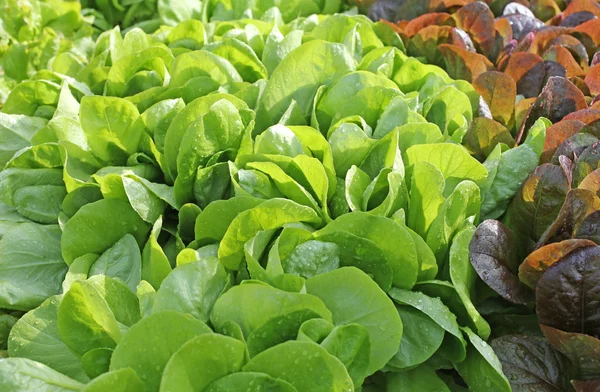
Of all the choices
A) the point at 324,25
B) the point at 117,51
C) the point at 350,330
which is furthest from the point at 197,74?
the point at 350,330

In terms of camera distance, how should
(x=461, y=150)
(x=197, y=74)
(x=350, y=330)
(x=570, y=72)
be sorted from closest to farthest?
(x=350, y=330), (x=461, y=150), (x=197, y=74), (x=570, y=72)

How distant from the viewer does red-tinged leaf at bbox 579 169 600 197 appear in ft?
3.91

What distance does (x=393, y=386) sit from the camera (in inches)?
44.0

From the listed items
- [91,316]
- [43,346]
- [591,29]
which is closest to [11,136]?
[43,346]

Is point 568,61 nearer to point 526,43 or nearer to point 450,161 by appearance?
point 526,43

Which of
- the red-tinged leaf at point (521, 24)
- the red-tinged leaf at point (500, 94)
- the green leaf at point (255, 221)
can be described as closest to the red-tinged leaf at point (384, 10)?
the red-tinged leaf at point (521, 24)

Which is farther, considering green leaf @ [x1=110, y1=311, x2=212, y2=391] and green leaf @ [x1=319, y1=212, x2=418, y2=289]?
green leaf @ [x1=319, y1=212, x2=418, y2=289]

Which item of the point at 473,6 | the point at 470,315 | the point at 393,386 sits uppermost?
the point at 473,6

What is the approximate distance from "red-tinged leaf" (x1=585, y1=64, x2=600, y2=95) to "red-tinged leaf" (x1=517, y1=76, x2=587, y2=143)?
17cm

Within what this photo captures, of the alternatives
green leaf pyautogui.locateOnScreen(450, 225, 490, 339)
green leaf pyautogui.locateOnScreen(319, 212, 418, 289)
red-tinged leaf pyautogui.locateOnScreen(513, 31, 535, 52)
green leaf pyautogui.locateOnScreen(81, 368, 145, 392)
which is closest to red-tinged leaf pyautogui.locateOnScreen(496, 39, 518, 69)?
red-tinged leaf pyautogui.locateOnScreen(513, 31, 535, 52)

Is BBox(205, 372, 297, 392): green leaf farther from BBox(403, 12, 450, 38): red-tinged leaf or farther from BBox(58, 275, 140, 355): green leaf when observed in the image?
BBox(403, 12, 450, 38): red-tinged leaf

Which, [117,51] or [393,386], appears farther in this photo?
[117,51]

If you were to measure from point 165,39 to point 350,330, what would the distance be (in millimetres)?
1336

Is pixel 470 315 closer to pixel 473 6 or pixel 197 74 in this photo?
pixel 197 74
